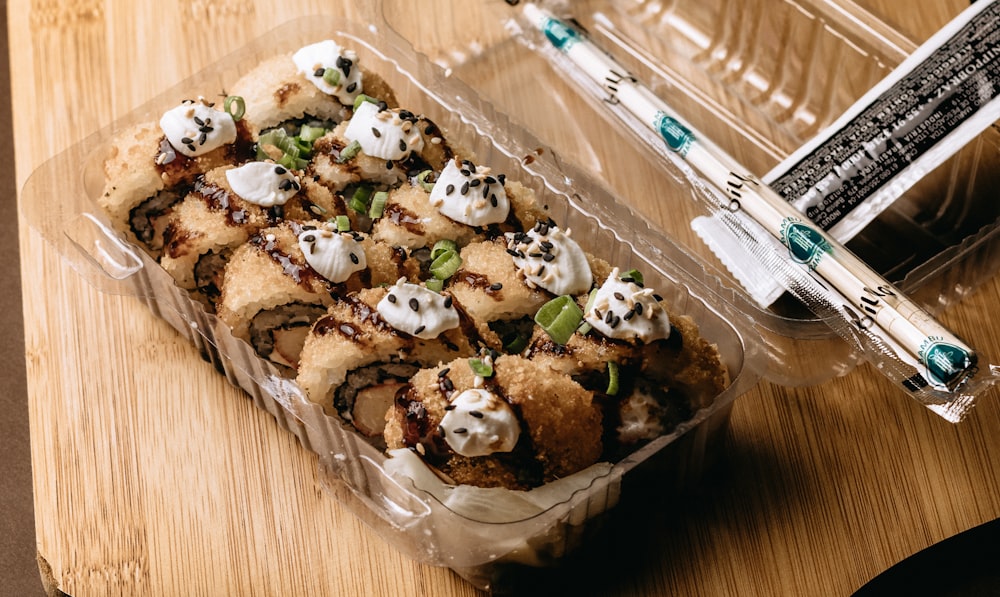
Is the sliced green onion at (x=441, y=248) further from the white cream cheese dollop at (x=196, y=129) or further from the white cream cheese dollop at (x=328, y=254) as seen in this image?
the white cream cheese dollop at (x=196, y=129)

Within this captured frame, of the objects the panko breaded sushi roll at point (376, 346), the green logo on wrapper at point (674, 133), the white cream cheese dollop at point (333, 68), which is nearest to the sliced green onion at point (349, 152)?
the white cream cheese dollop at point (333, 68)

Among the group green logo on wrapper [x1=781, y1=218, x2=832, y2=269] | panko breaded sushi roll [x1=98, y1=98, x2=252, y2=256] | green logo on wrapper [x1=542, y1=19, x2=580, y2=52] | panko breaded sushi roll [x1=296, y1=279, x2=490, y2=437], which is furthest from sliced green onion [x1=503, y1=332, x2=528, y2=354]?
green logo on wrapper [x1=542, y1=19, x2=580, y2=52]

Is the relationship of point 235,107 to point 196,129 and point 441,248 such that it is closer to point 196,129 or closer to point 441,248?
point 196,129

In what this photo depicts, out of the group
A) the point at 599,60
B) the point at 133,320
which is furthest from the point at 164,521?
the point at 599,60

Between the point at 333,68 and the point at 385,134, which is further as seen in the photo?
the point at 333,68

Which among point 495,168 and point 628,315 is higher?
point 628,315

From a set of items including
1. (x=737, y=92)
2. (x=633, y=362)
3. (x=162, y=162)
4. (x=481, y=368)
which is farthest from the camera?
(x=737, y=92)

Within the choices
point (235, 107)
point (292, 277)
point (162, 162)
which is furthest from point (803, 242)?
point (162, 162)
